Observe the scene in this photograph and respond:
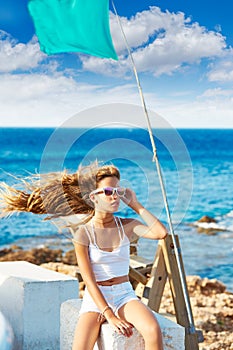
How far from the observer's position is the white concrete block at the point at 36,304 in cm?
368

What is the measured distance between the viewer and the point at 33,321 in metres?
3.71

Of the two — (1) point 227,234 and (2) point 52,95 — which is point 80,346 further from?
(2) point 52,95

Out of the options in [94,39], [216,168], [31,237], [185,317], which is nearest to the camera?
[94,39]

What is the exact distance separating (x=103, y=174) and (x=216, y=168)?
37.3 metres

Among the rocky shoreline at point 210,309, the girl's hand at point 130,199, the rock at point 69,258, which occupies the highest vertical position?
the girl's hand at point 130,199

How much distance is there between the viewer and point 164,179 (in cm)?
3097

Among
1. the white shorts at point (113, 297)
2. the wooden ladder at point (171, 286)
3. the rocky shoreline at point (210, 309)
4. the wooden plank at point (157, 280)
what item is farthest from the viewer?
→ the rocky shoreline at point (210, 309)

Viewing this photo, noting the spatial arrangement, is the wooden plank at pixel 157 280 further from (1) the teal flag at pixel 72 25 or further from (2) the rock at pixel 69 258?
(2) the rock at pixel 69 258

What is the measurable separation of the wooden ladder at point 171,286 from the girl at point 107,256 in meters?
1.10

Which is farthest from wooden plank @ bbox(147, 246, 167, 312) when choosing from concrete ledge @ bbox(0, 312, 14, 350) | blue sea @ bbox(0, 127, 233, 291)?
concrete ledge @ bbox(0, 312, 14, 350)

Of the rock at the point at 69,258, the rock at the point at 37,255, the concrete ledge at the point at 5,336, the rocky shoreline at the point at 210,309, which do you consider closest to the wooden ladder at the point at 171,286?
the rocky shoreline at the point at 210,309

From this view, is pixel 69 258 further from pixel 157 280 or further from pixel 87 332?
pixel 87 332

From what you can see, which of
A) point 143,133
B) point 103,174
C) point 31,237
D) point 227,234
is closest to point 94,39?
point 103,174

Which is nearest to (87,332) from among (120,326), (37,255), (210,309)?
(120,326)
